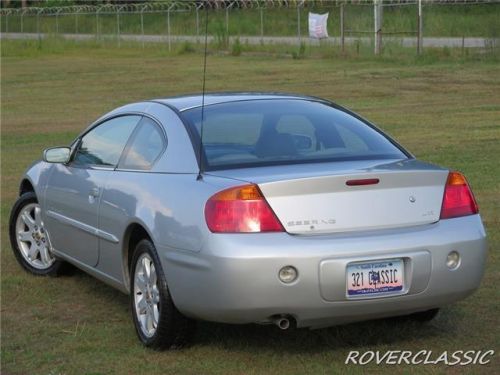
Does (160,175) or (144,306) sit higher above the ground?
(160,175)

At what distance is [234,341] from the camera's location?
21.8ft

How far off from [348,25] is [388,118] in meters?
20.5

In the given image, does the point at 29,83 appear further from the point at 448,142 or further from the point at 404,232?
the point at 404,232

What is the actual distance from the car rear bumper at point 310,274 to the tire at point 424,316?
2.05ft

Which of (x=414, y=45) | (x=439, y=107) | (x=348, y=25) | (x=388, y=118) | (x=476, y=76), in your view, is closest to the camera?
(x=388, y=118)

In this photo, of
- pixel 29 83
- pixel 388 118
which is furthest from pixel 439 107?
pixel 29 83

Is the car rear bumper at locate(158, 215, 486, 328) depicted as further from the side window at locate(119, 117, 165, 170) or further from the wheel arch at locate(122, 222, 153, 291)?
the side window at locate(119, 117, 165, 170)

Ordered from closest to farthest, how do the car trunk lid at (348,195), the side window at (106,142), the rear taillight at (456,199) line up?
the car trunk lid at (348,195) → the rear taillight at (456,199) → the side window at (106,142)

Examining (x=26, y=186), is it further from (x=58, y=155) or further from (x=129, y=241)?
(x=129, y=241)

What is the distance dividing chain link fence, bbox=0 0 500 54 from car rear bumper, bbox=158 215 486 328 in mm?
A: 23714

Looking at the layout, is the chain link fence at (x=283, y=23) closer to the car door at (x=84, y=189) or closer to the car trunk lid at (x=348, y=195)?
the car door at (x=84, y=189)

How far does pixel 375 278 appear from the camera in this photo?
593cm

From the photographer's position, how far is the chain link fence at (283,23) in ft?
115

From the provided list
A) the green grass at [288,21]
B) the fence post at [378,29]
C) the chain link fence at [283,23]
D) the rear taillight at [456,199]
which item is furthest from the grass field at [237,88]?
the green grass at [288,21]
